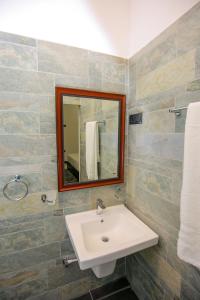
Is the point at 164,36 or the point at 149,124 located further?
the point at 149,124

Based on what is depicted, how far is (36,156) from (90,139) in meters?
0.47

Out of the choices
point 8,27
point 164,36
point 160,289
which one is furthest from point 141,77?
point 160,289

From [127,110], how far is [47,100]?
0.71 meters

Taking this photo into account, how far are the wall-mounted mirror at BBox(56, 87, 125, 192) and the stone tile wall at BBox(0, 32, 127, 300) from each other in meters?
0.06

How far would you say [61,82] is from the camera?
1146mm

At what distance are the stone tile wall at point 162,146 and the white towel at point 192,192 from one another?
16 centimetres

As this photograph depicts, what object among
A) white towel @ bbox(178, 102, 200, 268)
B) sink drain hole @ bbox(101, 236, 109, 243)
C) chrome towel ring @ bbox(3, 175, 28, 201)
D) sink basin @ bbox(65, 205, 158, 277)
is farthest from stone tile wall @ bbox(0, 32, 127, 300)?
white towel @ bbox(178, 102, 200, 268)

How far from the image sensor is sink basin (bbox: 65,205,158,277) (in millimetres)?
910

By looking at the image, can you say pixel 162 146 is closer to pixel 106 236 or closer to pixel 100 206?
pixel 100 206

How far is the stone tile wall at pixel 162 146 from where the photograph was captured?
0.86 m

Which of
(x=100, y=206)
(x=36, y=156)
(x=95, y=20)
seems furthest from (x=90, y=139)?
(x=95, y=20)

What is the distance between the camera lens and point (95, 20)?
123 centimetres

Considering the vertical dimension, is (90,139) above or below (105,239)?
above

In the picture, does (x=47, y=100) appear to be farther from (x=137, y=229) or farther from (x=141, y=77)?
(x=137, y=229)
